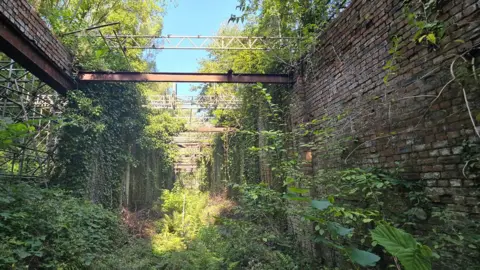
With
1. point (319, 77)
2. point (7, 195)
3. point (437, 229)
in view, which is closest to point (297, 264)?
point (437, 229)

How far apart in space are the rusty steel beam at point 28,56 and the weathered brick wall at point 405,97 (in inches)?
220

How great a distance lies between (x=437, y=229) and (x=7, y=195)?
19.7 ft

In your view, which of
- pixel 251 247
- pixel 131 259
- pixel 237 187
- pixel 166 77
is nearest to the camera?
pixel 251 247

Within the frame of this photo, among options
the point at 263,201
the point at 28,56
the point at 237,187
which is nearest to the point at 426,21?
the point at 263,201

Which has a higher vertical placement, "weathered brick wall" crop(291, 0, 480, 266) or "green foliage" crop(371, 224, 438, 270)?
"weathered brick wall" crop(291, 0, 480, 266)

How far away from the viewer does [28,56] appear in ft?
16.1

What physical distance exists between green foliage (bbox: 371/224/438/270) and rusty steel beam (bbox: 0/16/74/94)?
→ 5.74 m

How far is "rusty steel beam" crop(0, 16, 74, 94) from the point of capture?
4.34 metres

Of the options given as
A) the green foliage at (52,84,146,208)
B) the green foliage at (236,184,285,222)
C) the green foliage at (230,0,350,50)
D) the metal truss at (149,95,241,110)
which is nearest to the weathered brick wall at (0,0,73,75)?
the green foliage at (52,84,146,208)

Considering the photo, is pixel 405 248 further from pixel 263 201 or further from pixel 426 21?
pixel 263 201

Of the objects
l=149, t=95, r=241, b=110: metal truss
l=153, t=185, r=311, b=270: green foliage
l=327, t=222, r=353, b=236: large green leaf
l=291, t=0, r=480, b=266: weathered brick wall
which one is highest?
l=149, t=95, r=241, b=110: metal truss

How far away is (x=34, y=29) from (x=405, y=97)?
21.0 ft

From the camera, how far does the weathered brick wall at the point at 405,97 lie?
2381mm

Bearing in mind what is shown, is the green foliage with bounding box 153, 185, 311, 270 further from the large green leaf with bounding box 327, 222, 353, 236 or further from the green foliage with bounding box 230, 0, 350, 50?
the green foliage with bounding box 230, 0, 350, 50
